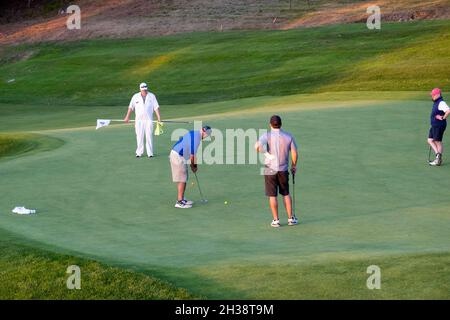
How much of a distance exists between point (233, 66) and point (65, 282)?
40.1m

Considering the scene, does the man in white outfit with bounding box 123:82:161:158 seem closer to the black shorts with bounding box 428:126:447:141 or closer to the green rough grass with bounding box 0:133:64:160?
the green rough grass with bounding box 0:133:64:160

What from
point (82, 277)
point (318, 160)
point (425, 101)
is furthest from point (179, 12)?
point (82, 277)

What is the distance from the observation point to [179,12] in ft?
224

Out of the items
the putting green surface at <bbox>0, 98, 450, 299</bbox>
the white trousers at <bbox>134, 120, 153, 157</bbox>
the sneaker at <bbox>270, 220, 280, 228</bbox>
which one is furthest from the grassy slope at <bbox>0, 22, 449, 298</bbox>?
the white trousers at <bbox>134, 120, 153, 157</bbox>

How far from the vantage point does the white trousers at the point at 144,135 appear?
2559 centimetres

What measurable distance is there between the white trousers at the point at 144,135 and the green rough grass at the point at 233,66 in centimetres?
1774

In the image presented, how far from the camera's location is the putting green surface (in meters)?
13.5

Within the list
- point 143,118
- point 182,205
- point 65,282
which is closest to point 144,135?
point 143,118

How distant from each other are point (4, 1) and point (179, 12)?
56.0ft

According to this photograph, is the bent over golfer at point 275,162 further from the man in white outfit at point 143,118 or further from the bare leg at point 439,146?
the man in white outfit at point 143,118

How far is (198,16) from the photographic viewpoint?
219ft

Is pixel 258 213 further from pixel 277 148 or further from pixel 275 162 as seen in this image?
pixel 277 148

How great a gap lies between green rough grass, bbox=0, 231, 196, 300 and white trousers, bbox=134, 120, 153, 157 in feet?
36.1
